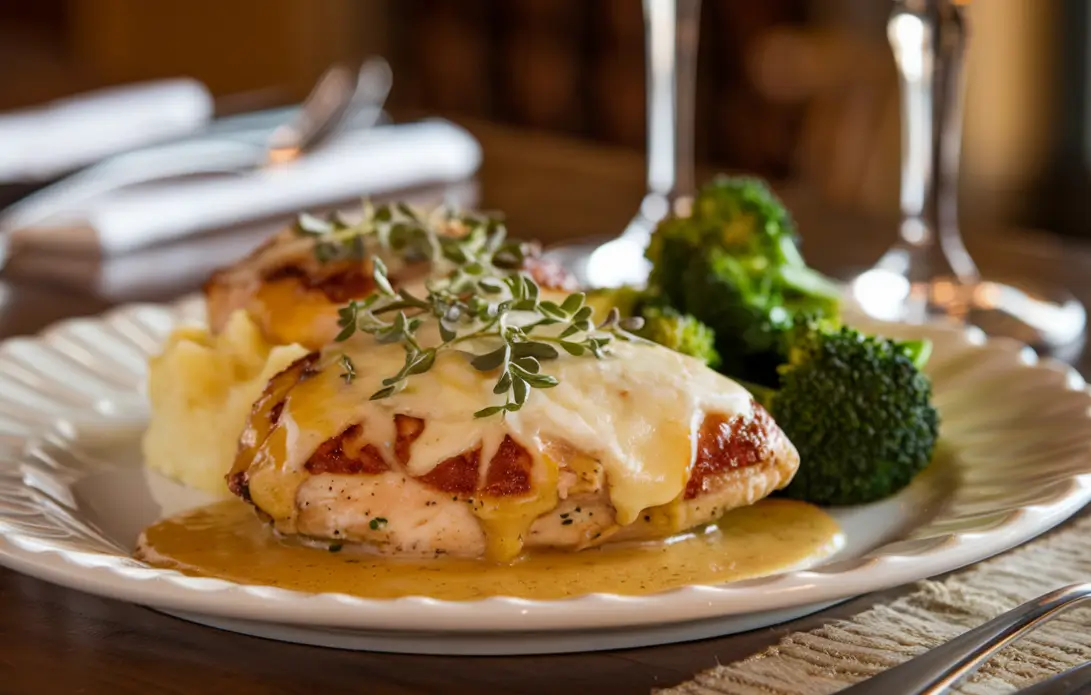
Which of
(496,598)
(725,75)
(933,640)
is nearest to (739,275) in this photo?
(933,640)

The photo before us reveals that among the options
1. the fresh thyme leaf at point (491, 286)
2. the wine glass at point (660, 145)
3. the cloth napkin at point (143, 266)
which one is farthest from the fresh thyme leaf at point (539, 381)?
the cloth napkin at point (143, 266)

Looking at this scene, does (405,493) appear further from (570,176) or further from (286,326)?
(570,176)

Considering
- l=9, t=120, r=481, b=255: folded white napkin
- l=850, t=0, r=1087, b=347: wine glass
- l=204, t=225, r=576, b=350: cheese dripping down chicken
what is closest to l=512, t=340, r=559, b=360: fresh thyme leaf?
l=204, t=225, r=576, b=350: cheese dripping down chicken

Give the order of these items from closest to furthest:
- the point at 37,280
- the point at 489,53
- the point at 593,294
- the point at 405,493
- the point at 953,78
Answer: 1. the point at 405,493
2. the point at 593,294
3. the point at 953,78
4. the point at 37,280
5. the point at 489,53

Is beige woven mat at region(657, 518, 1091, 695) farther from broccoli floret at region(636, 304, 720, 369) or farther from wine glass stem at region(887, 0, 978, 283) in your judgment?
wine glass stem at region(887, 0, 978, 283)

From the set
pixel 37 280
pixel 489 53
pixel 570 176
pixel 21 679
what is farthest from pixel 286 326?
pixel 489 53

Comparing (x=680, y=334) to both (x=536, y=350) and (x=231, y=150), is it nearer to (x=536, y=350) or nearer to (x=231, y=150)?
(x=536, y=350)

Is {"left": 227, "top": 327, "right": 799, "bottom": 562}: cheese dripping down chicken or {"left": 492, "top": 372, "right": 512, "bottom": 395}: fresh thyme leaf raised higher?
{"left": 492, "top": 372, "right": 512, "bottom": 395}: fresh thyme leaf
